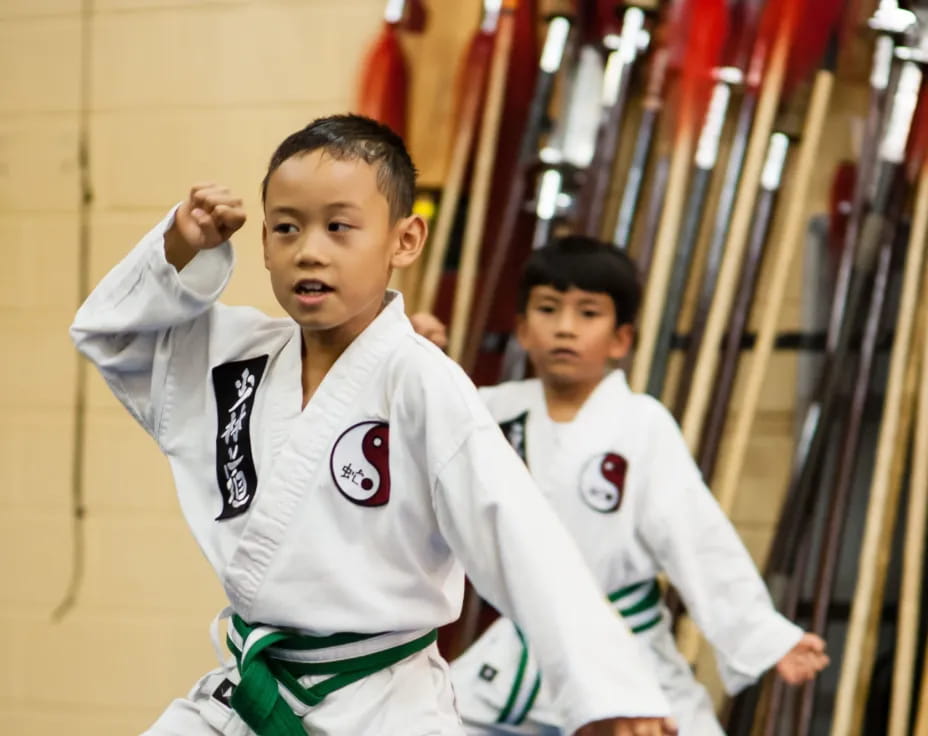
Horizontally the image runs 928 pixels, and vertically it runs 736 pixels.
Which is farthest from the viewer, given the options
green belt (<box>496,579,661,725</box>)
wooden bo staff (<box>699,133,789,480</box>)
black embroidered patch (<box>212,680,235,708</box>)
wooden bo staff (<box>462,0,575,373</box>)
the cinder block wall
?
the cinder block wall

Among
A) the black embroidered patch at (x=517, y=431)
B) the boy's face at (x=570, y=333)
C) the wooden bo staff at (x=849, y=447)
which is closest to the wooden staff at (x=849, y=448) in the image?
the wooden bo staff at (x=849, y=447)

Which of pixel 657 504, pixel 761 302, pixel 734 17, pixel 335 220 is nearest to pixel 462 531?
pixel 335 220

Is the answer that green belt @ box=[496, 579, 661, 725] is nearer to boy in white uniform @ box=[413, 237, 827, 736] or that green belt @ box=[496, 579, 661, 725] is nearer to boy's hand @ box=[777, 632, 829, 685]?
boy in white uniform @ box=[413, 237, 827, 736]

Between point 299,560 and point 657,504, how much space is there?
0.84 meters

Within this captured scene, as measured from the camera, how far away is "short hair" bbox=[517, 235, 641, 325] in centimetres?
214

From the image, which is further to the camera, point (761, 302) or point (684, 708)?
point (761, 302)

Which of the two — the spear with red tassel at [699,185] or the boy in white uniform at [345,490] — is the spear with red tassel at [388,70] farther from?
the boy in white uniform at [345,490]

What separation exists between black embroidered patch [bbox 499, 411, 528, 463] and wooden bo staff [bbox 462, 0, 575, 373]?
40cm

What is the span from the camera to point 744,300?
98.3 inches

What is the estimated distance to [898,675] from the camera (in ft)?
7.43

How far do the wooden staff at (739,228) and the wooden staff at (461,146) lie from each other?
0.54 m

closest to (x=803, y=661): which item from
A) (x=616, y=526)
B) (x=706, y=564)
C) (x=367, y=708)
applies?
(x=706, y=564)

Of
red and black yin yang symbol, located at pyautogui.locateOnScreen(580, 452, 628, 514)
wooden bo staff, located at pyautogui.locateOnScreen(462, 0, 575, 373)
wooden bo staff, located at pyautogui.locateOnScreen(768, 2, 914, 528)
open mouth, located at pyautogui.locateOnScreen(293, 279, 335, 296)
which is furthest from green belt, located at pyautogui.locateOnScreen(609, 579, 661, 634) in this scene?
open mouth, located at pyautogui.locateOnScreen(293, 279, 335, 296)

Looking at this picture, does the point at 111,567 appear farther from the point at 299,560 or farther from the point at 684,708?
the point at 299,560
